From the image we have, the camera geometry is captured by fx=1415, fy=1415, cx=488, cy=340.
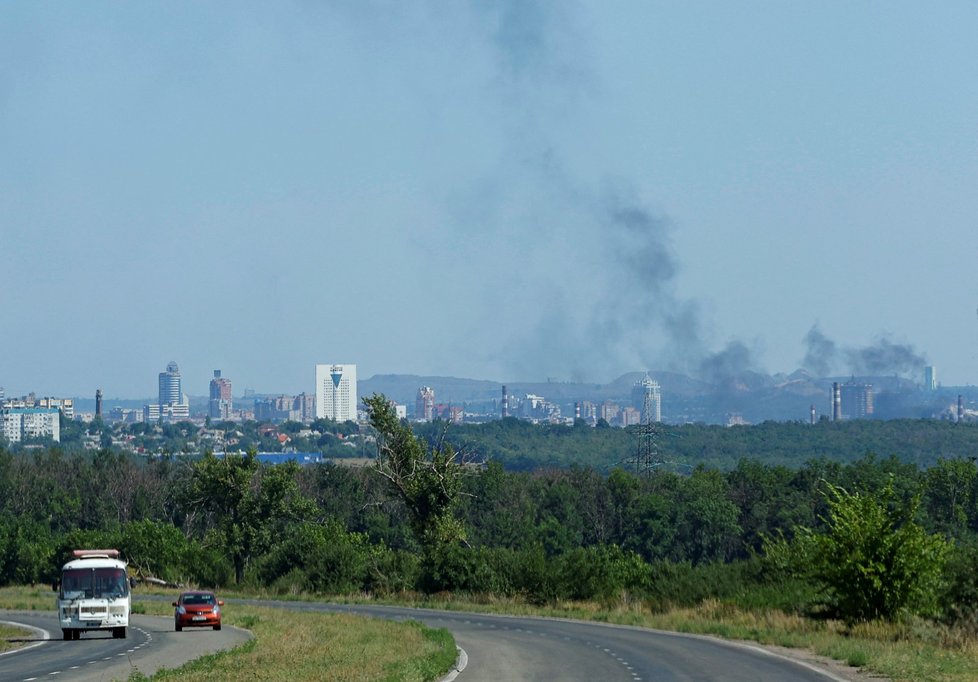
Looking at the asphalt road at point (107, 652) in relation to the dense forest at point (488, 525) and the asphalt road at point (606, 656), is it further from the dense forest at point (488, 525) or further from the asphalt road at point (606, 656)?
the dense forest at point (488, 525)

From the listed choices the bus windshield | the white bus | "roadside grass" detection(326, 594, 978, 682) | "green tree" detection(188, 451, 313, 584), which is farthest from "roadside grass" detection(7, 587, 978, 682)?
"green tree" detection(188, 451, 313, 584)

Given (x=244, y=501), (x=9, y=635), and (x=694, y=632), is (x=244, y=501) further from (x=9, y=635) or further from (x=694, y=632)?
(x=694, y=632)

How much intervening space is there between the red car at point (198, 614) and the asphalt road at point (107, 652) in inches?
13.7

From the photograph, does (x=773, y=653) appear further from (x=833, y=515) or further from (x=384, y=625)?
(x=384, y=625)

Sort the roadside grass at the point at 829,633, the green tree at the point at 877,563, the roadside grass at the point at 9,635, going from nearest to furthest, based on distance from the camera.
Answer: the roadside grass at the point at 829,633 → the green tree at the point at 877,563 → the roadside grass at the point at 9,635

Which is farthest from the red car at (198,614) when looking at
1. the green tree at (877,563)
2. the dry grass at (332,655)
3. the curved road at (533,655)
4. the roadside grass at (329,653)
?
the green tree at (877,563)

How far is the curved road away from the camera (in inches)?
1214

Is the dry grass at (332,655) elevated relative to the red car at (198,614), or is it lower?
elevated

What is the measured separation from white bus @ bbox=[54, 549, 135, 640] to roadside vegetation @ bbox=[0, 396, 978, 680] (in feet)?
58.9

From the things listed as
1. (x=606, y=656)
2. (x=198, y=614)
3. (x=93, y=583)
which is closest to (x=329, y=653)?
(x=606, y=656)

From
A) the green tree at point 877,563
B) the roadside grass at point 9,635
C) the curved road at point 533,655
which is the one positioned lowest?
the roadside grass at point 9,635

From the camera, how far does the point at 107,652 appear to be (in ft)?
134

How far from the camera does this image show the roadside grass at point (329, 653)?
29.9 metres

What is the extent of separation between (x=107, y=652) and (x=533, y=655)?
12.9 meters
